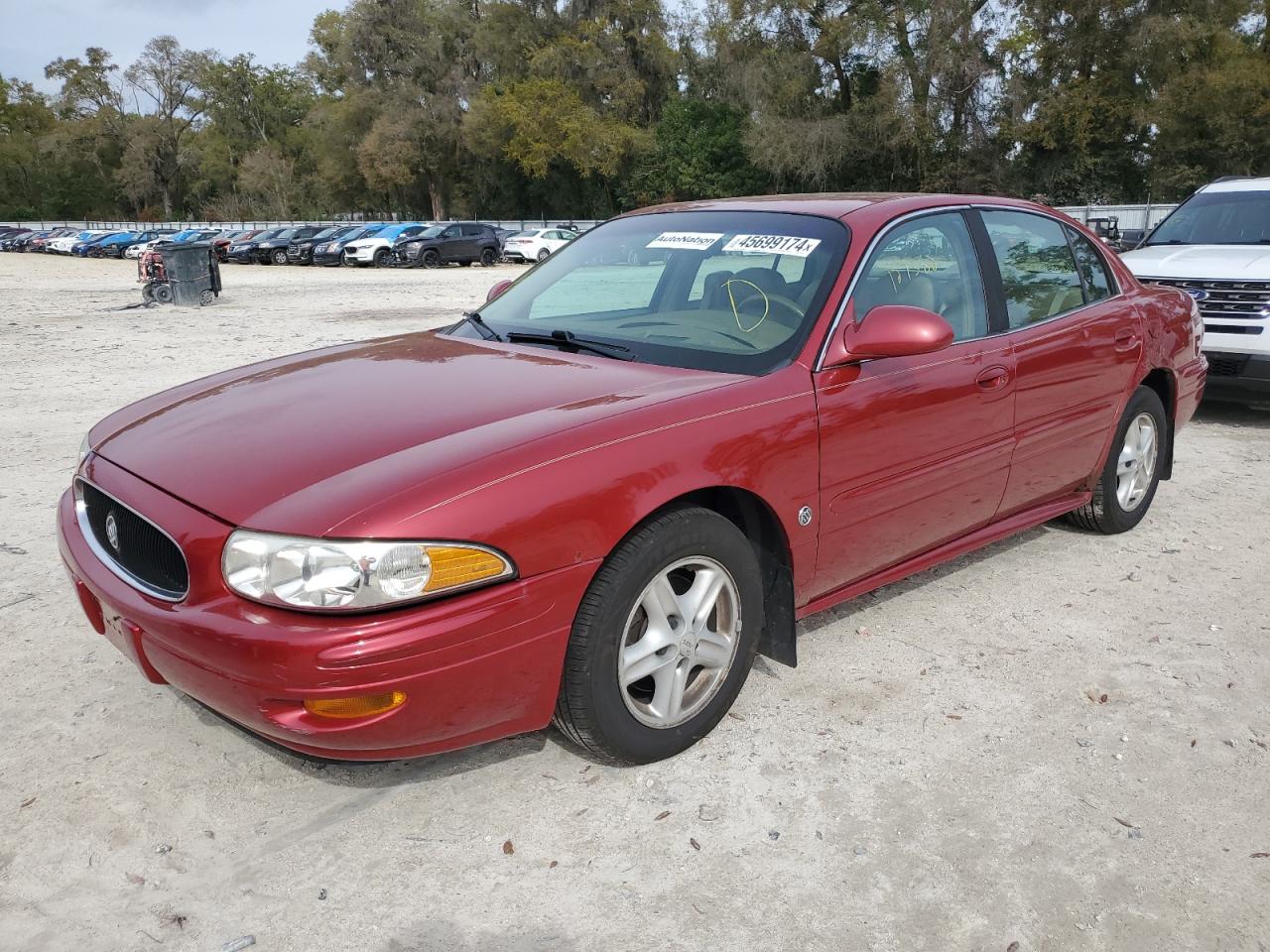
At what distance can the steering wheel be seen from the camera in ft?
11.0

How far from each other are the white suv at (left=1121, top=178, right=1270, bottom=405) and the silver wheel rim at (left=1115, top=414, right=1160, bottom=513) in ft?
8.81

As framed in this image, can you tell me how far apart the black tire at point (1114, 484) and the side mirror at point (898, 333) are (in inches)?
74.0

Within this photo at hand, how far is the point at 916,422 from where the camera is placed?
11.3 feet

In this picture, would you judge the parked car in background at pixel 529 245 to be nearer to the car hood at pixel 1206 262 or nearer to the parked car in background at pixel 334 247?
the parked car in background at pixel 334 247

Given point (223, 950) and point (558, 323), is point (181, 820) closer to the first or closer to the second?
point (223, 950)

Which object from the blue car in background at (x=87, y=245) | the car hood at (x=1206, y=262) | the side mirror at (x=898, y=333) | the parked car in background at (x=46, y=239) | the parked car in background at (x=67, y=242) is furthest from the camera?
the parked car in background at (x=46, y=239)

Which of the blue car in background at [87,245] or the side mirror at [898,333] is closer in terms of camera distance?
the side mirror at [898,333]

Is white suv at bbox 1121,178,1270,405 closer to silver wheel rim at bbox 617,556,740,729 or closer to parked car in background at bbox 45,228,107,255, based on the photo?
silver wheel rim at bbox 617,556,740,729

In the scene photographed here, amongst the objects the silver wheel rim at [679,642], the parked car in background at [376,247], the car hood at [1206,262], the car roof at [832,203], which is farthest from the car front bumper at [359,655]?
the parked car in background at [376,247]

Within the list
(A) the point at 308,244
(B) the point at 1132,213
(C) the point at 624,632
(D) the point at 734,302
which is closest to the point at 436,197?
(A) the point at 308,244

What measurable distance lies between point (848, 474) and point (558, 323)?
1.22 meters

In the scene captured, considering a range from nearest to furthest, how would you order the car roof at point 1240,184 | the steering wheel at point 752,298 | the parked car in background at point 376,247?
1. the steering wheel at point 752,298
2. the car roof at point 1240,184
3. the parked car in background at point 376,247

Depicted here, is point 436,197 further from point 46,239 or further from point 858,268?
point 858,268

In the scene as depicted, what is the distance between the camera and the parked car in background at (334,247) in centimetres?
3597
